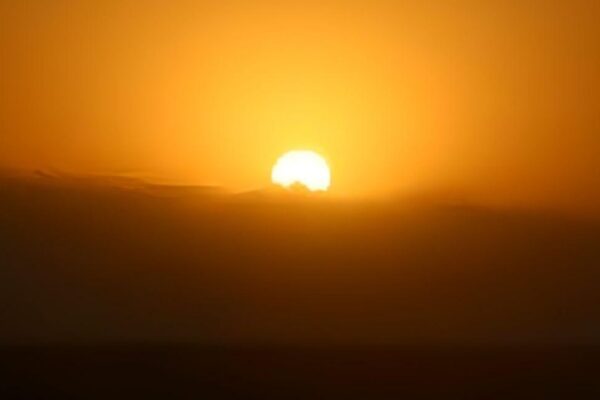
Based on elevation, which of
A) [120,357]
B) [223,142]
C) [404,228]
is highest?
[223,142]

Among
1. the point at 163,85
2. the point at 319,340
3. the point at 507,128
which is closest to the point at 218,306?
the point at 319,340

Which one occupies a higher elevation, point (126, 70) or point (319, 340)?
point (126, 70)

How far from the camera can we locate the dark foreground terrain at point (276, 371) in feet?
4.60

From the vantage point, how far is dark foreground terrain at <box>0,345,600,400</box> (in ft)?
4.60

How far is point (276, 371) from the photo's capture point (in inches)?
55.9

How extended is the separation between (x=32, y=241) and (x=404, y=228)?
0.36 m

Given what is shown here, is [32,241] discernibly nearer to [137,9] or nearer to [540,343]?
[137,9]

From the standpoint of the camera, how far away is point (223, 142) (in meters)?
1.53

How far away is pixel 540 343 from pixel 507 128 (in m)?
0.23

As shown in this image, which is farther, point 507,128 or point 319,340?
point 507,128


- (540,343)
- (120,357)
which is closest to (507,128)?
(540,343)

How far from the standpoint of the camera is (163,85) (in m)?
1.49

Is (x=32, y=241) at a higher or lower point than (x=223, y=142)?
lower

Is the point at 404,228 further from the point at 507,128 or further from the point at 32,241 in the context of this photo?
the point at 32,241
